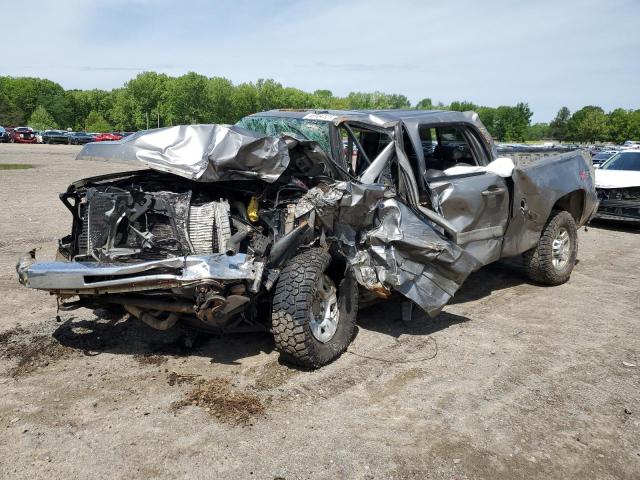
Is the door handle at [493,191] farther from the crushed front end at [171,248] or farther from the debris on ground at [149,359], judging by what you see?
the debris on ground at [149,359]

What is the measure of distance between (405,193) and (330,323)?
1.32m

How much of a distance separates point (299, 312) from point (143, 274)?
1096mm

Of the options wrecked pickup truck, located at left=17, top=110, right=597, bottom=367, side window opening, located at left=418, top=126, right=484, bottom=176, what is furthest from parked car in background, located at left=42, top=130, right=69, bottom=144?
side window opening, located at left=418, top=126, right=484, bottom=176

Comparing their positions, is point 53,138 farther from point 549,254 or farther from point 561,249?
point 549,254

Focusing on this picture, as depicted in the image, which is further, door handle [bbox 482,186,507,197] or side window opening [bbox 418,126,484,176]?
side window opening [bbox 418,126,484,176]

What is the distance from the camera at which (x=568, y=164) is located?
680 centimetres

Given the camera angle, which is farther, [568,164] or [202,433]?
[568,164]

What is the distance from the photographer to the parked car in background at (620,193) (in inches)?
435

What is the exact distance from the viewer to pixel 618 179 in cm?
1131

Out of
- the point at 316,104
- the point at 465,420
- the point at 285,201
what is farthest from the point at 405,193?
the point at 316,104

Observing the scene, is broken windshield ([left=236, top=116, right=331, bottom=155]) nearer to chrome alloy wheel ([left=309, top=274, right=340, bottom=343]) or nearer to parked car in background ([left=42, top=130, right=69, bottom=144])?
chrome alloy wheel ([left=309, top=274, right=340, bottom=343])

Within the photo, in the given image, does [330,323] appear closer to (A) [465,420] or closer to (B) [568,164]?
(A) [465,420]

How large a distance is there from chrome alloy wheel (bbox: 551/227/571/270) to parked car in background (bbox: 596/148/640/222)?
514 cm

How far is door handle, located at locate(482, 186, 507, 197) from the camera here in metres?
5.49
